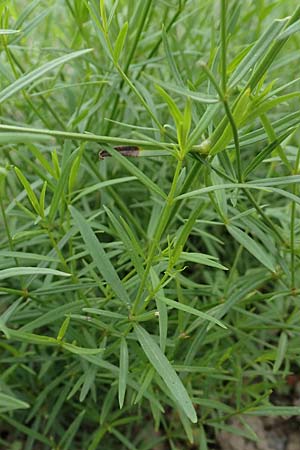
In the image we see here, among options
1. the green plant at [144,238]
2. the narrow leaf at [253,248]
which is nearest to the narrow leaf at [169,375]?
the green plant at [144,238]

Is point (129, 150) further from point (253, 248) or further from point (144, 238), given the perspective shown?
point (144, 238)

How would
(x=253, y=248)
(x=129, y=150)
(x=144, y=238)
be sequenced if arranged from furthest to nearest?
(x=144, y=238), (x=253, y=248), (x=129, y=150)

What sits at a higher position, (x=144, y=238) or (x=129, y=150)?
(x=129, y=150)

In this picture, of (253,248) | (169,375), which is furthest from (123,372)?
(253,248)

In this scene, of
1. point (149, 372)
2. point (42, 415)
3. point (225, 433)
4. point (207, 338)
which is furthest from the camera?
point (225, 433)

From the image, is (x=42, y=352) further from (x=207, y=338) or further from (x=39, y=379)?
(x=207, y=338)

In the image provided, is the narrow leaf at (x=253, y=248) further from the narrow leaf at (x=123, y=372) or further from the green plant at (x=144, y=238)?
the narrow leaf at (x=123, y=372)

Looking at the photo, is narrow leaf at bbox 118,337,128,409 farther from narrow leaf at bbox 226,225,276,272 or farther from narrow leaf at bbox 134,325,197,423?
narrow leaf at bbox 226,225,276,272

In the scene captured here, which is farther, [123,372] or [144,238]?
[144,238]

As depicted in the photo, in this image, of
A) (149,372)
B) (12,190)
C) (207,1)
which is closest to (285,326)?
(149,372)
